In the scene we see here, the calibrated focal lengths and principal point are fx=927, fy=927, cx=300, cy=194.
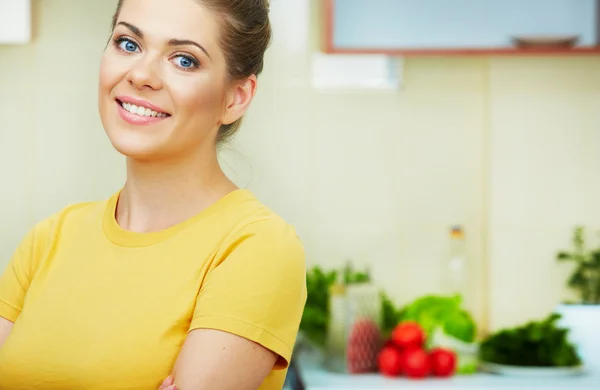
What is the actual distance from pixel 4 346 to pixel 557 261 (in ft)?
6.38

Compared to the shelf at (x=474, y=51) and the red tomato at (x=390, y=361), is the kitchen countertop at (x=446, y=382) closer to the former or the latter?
the red tomato at (x=390, y=361)

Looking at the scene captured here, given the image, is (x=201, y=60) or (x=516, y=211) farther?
(x=516, y=211)

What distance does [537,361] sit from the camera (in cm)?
254

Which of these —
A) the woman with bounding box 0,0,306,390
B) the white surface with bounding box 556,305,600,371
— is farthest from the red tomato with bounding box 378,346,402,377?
the woman with bounding box 0,0,306,390

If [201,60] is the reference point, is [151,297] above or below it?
below

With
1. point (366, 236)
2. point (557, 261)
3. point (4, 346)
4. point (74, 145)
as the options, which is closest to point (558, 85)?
point (557, 261)

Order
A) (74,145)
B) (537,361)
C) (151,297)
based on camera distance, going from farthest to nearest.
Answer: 1. (74,145)
2. (537,361)
3. (151,297)

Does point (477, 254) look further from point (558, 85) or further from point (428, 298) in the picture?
point (558, 85)

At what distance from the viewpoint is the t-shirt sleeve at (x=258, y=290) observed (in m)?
1.16

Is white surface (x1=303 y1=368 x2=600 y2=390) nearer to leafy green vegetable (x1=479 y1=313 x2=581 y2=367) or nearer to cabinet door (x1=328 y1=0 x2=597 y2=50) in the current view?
leafy green vegetable (x1=479 y1=313 x2=581 y2=367)

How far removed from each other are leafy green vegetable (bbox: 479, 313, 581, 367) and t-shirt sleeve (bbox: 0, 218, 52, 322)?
1549 millimetres

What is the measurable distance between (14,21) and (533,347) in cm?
172

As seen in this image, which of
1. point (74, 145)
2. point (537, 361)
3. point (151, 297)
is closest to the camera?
point (151, 297)

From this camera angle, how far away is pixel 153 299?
3.95 feet
